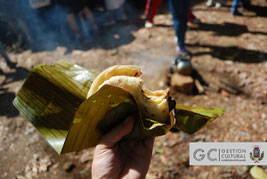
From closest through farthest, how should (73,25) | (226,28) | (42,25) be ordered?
(226,28)
(73,25)
(42,25)

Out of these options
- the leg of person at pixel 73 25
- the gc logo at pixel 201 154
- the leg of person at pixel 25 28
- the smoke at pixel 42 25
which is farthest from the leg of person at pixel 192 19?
the leg of person at pixel 25 28

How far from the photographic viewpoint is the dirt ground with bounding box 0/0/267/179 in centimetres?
267

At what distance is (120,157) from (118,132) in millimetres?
481

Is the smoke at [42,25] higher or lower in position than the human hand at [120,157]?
higher

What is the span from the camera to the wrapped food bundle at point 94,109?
1.31m

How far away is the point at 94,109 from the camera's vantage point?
123 cm

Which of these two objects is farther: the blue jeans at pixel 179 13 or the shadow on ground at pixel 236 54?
the shadow on ground at pixel 236 54

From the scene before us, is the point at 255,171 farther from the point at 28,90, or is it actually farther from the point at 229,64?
the point at 28,90

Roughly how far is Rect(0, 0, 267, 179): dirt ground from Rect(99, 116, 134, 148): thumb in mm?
1360

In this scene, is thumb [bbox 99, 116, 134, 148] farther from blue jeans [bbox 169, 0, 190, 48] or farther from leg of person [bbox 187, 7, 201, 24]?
leg of person [bbox 187, 7, 201, 24]

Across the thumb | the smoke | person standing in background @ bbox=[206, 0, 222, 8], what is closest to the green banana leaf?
the thumb

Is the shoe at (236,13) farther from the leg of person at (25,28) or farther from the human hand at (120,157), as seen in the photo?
the leg of person at (25,28)

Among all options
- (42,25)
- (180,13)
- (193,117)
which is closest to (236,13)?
(180,13)

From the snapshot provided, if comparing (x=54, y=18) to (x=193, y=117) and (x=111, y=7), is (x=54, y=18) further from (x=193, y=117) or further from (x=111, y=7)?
(x=193, y=117)
